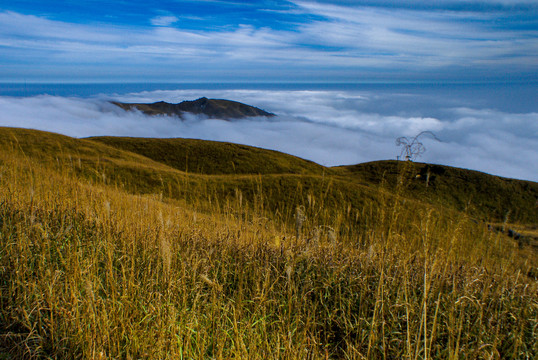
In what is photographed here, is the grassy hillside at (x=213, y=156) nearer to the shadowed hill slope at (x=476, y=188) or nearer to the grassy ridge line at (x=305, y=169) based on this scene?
the grassy ridge line at (x=305, y=169)

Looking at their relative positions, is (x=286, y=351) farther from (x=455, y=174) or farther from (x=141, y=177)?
(x=455, y=174)

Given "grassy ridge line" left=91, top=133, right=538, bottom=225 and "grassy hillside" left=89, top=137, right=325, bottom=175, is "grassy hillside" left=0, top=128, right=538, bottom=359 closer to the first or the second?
"grassy hillside" left=89, top=137, right=325, bottom=175

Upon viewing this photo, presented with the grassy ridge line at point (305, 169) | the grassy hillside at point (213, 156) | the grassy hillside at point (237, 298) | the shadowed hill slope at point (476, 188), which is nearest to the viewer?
the grassy hillside at point (237, 298)

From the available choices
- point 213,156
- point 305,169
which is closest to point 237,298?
point 213,156

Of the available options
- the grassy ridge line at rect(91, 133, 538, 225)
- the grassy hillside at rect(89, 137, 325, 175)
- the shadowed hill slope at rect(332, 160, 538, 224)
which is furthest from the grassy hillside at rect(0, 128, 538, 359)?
the shadowed hill slope at rect(332, 160, 538, 224)

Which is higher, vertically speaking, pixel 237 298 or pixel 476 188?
pixel 237 298

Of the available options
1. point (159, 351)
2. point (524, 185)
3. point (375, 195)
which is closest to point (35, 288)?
point (159, 351)

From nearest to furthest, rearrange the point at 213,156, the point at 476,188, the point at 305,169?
the point at 213,156, the point at 305,169, the point at 476,188

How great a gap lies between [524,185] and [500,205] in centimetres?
1043

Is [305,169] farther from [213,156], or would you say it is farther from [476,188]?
[476,188]

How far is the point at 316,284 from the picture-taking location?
4.40 m

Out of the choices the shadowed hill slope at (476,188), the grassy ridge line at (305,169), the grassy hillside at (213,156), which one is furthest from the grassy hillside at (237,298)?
the shadowed hill slope at (476,188)

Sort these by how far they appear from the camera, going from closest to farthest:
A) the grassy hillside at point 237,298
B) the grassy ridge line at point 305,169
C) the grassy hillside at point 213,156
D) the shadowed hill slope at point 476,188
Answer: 1. the grassy hillside at point 237,298
2. the grassy hillside at point 213,156
3. the grassy ridge line at point 305,169
4. the shadowed hill slope at point 476,188

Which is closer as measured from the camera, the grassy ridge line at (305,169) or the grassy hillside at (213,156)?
the grassy hillside at (213,156)
